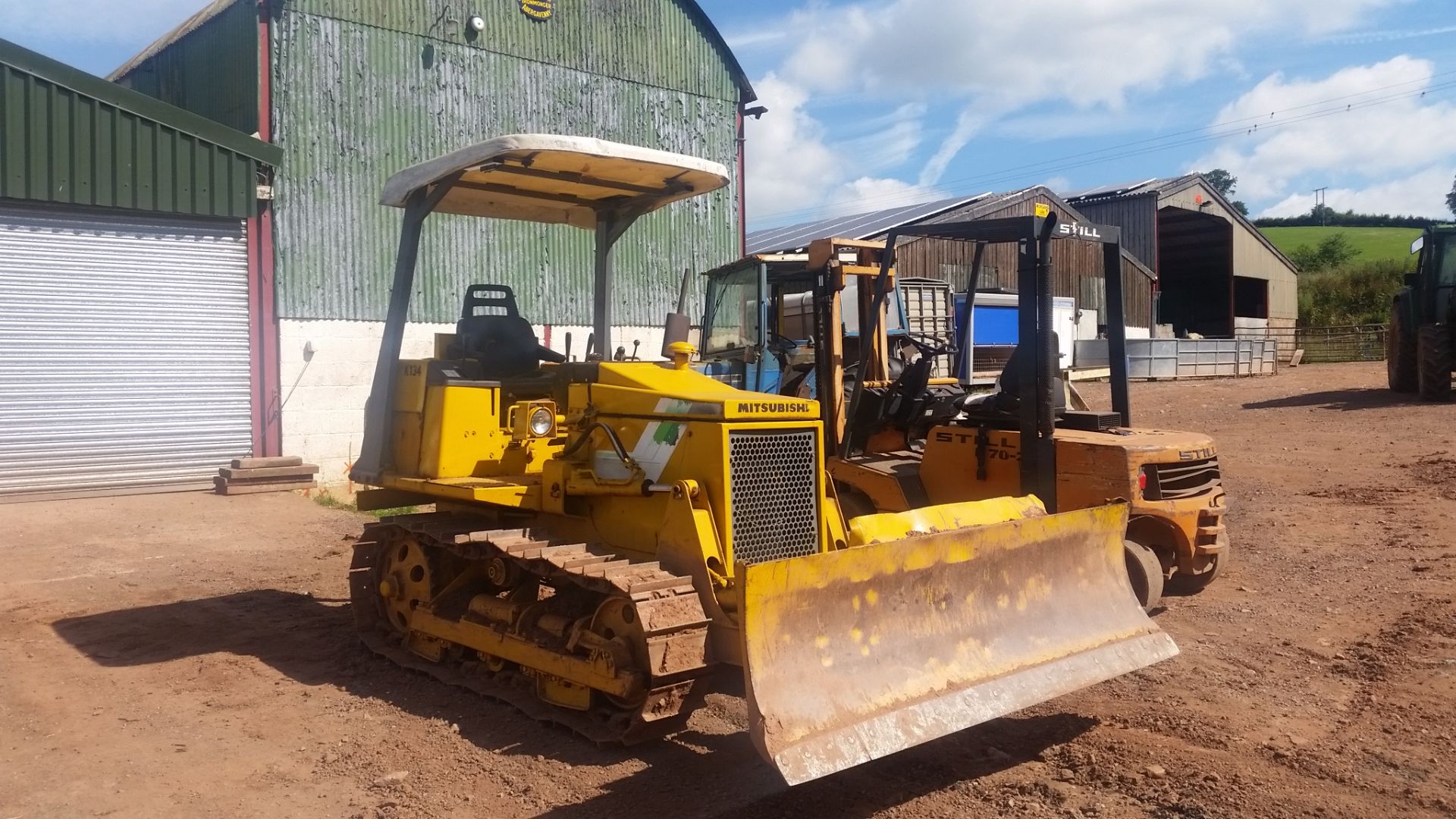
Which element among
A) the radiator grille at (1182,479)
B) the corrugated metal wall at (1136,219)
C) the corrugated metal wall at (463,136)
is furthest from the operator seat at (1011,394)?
the corrugated metal wall at (1136,219)

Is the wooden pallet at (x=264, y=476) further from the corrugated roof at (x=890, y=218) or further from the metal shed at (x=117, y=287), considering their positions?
the corrugated roof at (x=890, y=218)

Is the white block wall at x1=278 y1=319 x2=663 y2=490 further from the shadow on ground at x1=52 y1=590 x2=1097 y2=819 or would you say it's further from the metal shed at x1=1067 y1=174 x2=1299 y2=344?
the metal shed at x1=1067 y1=174 x2=1299 y2=344

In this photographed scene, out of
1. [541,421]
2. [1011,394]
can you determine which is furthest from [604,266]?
[1011,394]

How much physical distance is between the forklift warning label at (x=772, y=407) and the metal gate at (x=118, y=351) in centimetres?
1084

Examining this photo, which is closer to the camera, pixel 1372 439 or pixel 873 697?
pixel 873 697

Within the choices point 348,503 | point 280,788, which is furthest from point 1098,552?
point 348,503

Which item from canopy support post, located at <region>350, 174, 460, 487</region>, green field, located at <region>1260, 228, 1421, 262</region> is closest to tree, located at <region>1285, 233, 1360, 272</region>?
green field, located at <region>1260, 228, 1421, 262</region>

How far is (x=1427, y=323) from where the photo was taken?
1805 cm

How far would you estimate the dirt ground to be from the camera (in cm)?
458

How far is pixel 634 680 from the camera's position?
16.4 feet

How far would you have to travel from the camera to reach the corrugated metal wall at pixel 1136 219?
3500 cm

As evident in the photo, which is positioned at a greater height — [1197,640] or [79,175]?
[79,175]

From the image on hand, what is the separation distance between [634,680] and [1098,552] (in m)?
2.75

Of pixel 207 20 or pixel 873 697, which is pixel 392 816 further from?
pixel 207 20
